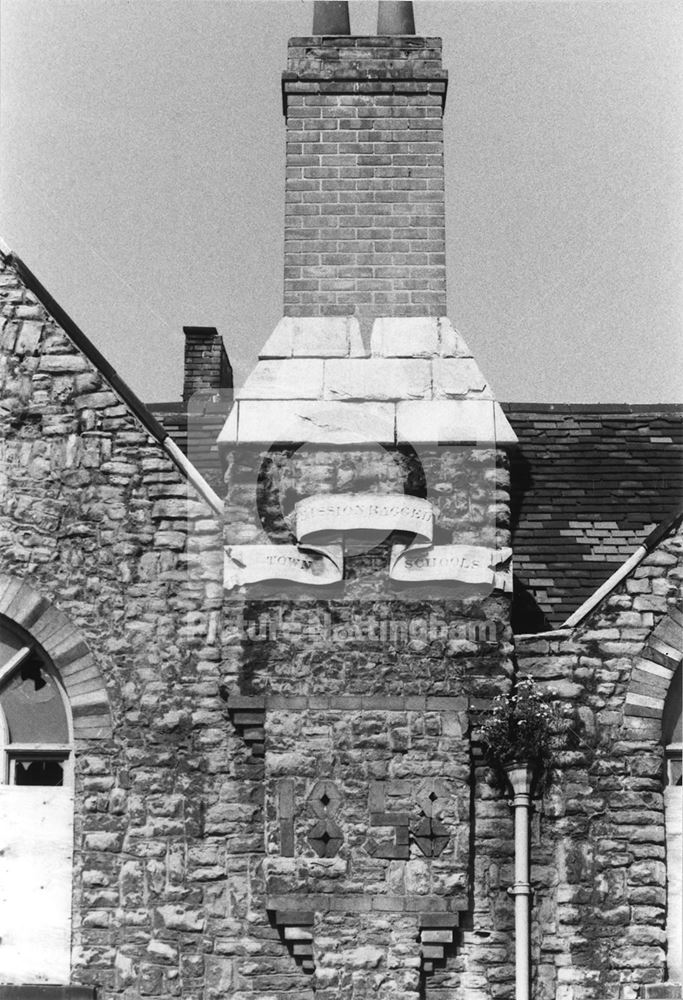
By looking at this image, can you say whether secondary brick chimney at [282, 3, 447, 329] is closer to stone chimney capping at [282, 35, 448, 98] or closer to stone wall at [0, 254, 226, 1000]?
stone chimney capping at [282, 35, 448, 98]

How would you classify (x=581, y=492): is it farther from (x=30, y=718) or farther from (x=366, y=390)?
(x=30, y=718)

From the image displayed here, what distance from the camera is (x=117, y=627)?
13125mm

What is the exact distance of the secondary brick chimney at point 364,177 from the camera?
13734 mm

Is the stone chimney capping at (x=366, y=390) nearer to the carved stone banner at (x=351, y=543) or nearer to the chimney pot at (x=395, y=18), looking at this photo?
the carved stone banner at (x=351, y=543)

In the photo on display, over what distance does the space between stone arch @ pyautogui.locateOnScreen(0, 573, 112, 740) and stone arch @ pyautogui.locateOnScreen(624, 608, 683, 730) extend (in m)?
3.41

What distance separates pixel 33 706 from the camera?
43.1 feet

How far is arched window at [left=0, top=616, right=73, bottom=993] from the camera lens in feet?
41.5

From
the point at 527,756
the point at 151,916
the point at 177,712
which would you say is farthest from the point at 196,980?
the point at 527,756

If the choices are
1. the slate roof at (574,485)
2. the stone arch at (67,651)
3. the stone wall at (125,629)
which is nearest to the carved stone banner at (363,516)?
the stone wall at (125,629)

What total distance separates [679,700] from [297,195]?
14.2 ft

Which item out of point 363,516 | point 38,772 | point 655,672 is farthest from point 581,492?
point 38,772

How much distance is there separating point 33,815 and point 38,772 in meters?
0.29

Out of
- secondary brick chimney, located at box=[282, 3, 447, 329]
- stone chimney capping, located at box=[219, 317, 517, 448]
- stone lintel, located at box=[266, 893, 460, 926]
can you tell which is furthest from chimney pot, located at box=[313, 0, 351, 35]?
stone lintel, located at box=[266, 893, 460, 926]

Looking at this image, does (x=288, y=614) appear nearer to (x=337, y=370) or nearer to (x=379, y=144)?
(x=337, y=370)
